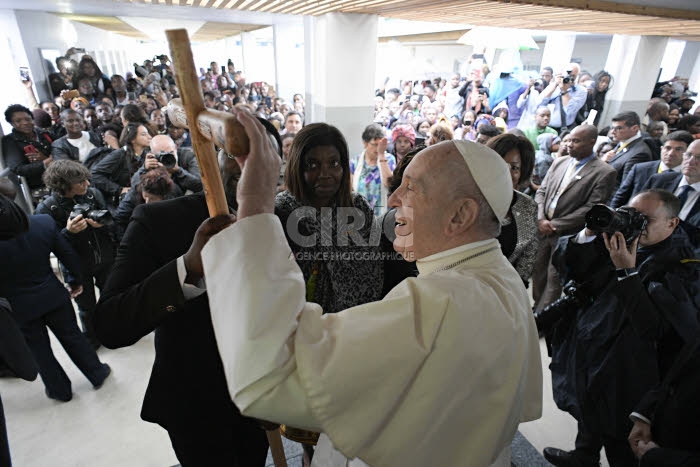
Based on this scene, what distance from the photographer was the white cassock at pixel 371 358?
0.70 m

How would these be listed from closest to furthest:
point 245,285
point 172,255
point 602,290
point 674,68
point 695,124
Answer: point 245,285, point 172,255, point 602,290, point 695,124, point 674,68

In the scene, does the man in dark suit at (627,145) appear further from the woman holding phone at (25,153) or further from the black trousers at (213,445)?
the woman holding phone at (25,153)

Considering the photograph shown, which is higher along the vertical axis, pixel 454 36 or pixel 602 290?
pixel 454 36

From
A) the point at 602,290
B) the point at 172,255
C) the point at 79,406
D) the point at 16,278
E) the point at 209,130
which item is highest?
the point at 209,130

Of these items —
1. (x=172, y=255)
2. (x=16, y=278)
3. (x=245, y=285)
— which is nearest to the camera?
(x=245, y=285)

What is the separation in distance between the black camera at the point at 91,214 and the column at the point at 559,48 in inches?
480

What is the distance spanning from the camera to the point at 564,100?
286 inches

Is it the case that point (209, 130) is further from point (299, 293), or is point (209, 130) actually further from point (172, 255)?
point (172, 255)

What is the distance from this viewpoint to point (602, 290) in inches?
83.2

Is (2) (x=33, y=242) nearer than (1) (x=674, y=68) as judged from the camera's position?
Yes

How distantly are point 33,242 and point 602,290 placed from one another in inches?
137

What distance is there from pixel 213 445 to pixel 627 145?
509cm

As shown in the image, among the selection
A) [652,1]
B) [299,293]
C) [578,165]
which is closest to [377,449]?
[299,293]

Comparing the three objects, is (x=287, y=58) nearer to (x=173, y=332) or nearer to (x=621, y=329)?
(x=621, y=329)
